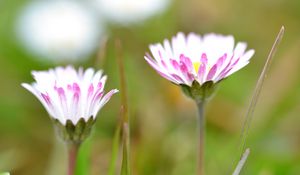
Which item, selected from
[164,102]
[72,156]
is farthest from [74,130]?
[164,102]

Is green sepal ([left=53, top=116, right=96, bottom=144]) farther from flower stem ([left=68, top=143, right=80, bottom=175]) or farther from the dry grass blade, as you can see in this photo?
the dry grass blade

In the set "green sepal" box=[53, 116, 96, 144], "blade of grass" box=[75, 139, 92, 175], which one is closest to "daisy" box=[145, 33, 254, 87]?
"green sepal" box=[53, 116, 96, 144]

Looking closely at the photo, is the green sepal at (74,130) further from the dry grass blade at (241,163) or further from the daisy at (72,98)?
the dry grass blade at (241,163)

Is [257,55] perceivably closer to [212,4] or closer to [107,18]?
[212,4]

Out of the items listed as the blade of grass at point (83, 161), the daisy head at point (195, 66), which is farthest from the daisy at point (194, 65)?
the blade of grass at point (83, 161)

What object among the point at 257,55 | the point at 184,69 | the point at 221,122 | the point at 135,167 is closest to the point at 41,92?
the point at 184,69

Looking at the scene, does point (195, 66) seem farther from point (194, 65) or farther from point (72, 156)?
point (72, 156)
